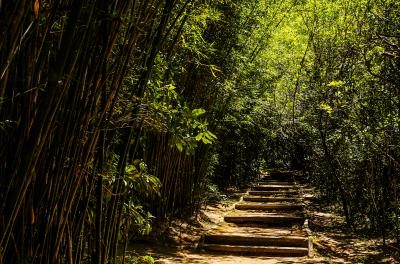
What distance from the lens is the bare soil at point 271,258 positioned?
516 centimetres

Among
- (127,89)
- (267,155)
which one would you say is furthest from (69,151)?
(267,155)

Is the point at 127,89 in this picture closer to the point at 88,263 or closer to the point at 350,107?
the point at 88,263

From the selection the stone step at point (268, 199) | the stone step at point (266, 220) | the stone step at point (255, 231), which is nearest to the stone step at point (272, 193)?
the stone step at point (268, 199)

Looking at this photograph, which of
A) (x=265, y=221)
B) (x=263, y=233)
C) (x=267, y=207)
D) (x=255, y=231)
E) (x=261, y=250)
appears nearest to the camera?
(x=261, y=250)

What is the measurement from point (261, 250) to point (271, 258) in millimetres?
254

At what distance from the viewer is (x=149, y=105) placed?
2643 millimetres

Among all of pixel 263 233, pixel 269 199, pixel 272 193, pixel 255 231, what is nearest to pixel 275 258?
pixel 263 233

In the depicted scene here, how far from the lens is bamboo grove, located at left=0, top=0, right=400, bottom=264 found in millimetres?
1518

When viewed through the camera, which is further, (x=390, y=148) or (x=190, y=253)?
(x=190, y=253)

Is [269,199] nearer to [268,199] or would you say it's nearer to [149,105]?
[268,199]

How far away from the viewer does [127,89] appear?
9.84 feet

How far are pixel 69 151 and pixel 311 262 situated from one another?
13.4 ft

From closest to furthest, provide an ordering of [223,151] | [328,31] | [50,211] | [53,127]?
1. [53,127]
2. [50,211]
3. [328,31]
4. [223,151]

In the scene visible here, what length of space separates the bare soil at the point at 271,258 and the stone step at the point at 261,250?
0.13 metres
